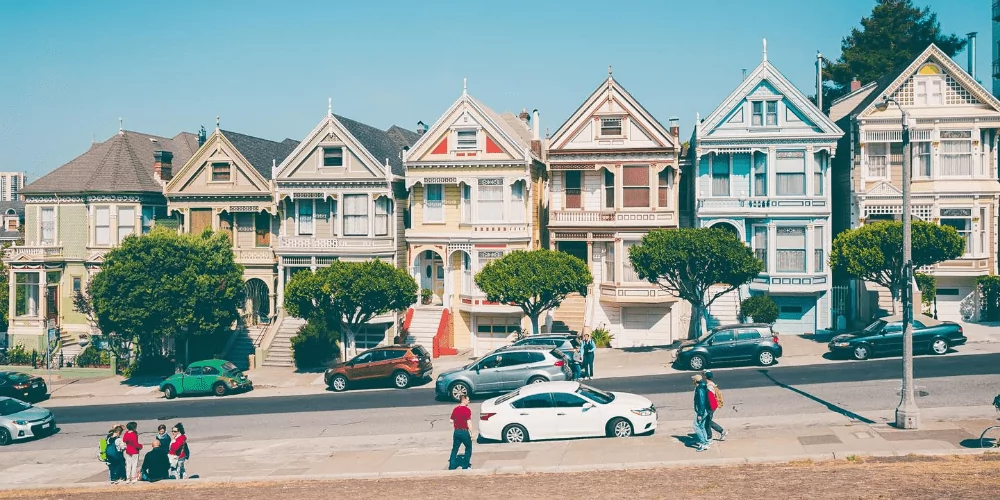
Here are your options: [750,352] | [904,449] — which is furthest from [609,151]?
[904,449]

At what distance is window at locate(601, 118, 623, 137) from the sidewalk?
2002 centimetres

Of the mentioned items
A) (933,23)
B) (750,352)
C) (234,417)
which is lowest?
(234,417)

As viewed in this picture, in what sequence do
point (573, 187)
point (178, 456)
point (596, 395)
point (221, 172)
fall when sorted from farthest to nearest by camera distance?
1. point (221, 172)
2. point (573, 187)
3. point (596, 395)
4. point (178, 456)

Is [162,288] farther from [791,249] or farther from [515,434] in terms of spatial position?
[791,249]

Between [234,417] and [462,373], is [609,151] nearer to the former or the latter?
[462,373]

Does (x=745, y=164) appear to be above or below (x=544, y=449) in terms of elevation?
above

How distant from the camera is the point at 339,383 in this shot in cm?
3425

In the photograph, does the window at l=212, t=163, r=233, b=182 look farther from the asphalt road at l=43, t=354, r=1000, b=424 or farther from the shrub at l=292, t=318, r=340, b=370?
the asphalt road at l=43, t=354, r=1000, b=424

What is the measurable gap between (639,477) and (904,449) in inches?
231

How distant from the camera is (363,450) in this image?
24.3m

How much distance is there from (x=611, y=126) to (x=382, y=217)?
11630 mm

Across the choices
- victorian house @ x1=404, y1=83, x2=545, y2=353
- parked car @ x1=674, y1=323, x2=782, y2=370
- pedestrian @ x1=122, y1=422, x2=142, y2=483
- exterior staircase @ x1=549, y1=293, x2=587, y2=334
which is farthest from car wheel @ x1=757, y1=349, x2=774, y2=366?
pedestrian @ x1=122, y1=422, x2=142, y2=483

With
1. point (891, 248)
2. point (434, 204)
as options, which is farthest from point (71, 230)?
point (891, 248)

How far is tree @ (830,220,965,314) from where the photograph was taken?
34.2 meters
